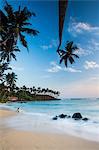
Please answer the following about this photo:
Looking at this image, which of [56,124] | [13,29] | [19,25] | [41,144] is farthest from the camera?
[56,124]

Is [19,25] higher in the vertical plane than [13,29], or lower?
higher

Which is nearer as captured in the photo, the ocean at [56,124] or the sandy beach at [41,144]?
the sandy beach at [41,144]

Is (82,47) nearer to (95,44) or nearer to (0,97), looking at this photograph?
(95,44)

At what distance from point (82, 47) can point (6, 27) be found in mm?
1085

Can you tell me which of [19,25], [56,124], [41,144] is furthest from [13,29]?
[56,124]

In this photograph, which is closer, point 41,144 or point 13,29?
point 41,144

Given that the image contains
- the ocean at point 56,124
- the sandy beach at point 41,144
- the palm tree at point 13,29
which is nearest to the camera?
the sandy beach at point 41,144

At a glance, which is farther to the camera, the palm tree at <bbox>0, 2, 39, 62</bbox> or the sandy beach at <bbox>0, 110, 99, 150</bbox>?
the palm tree at <bbox>0, 2, 39, 62</bbox>

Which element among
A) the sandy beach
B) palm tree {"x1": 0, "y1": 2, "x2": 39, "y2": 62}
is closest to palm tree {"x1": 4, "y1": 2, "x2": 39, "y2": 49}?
palm tree {"x1": 0, "y1": 2, "x2": 39, "y2": 62}

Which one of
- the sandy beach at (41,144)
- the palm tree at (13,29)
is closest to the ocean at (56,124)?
the sandy beach at (41,144)

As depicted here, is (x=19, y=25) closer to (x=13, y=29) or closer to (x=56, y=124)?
(x=13, y=29)

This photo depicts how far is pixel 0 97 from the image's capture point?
7762mm

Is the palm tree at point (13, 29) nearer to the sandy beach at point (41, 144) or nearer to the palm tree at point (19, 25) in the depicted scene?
the palm tree at point (19, 25)

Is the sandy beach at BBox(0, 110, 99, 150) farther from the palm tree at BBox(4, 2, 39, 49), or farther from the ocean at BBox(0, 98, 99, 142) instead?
the palm tree at BBox(4, 2, 39, 49)
